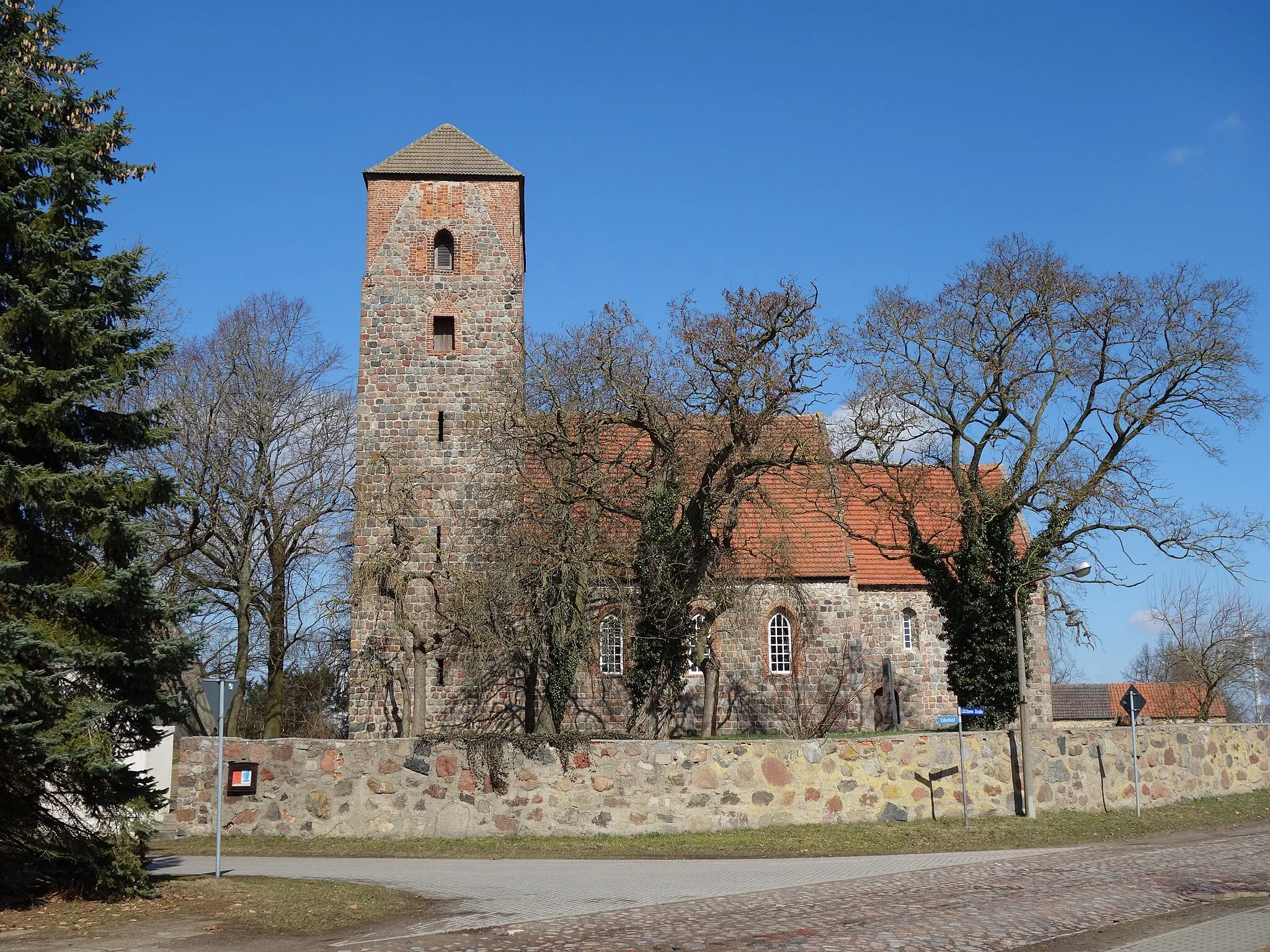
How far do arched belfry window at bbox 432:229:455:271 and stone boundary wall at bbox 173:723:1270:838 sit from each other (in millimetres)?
14431

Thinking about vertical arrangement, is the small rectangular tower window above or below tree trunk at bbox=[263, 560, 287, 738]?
above

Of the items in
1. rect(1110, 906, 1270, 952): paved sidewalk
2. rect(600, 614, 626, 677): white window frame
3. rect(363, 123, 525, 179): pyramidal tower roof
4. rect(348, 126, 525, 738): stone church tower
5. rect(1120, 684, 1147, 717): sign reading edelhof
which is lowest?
rect(1110, 906, 1270, 952): paved sidewalk

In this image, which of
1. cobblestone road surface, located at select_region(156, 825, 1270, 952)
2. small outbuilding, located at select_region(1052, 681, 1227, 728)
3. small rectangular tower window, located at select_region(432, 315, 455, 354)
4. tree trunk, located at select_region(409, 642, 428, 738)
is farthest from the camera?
small outbuilding, located at select_region(1052, 681, 1227, 728)

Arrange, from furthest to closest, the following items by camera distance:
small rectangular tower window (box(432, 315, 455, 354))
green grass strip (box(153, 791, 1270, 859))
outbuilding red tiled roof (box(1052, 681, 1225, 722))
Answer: outbuilding red tiled roof (box(1052, 681, 1225, 722))
small rectangular tower window (box(432, 315, 455, 354))
green grass strip (box(153, 791, 1270, 859))

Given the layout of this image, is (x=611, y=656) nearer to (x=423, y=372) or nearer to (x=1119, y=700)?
(x=423, y=372)

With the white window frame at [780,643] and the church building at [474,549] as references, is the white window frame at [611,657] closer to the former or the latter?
the church building at [474,549]

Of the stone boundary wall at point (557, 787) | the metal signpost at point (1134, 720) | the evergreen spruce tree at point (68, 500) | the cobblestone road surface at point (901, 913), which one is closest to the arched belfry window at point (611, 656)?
the stone boundary wall at point (557, 787)

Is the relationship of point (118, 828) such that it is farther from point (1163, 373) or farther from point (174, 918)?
point (1163, 373)

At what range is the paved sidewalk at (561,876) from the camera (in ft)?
39.5

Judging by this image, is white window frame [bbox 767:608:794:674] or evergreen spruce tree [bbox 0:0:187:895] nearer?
evergreen spruce tree [bbox 0:0:187:895]

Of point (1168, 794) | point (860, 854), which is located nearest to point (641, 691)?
point (860, 854)

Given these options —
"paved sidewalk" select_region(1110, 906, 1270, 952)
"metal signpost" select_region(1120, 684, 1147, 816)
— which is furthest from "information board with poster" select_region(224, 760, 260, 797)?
"metal signpost" select_region(1120, 684, 1147, 816)

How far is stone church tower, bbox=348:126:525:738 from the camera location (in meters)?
27.4

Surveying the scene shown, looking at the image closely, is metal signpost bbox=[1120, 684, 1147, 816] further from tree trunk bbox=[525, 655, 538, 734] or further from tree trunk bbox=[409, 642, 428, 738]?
tree trunk bbox=[409, 642, 428, 738]
